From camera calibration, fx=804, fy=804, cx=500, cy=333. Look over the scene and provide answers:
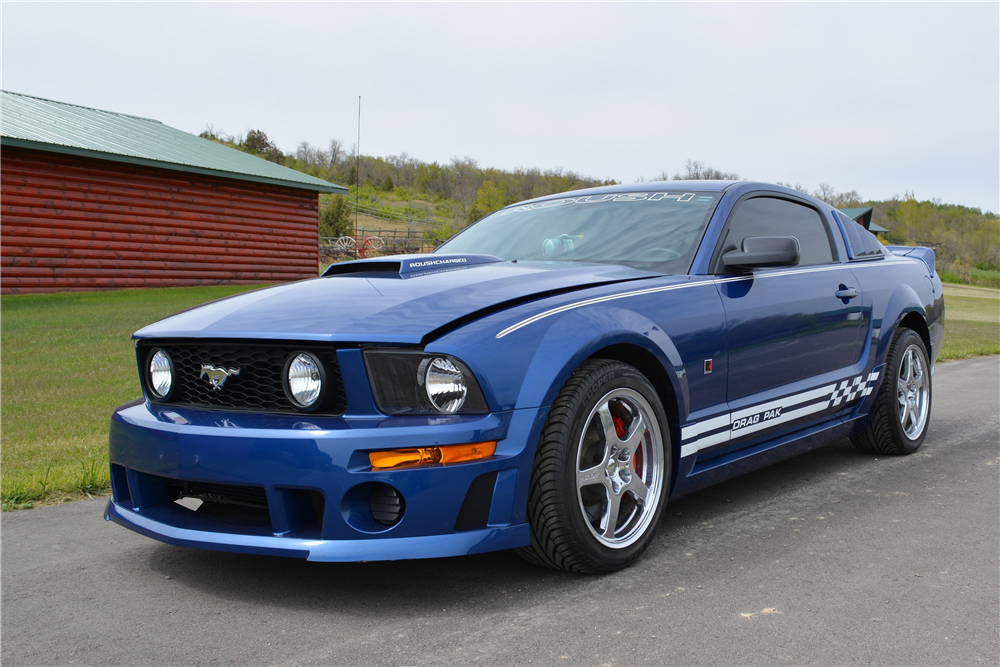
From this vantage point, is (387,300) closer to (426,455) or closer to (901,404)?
Result: (426,455)

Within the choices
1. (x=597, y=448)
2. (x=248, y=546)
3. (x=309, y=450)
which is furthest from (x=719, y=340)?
(x=248, y=546)

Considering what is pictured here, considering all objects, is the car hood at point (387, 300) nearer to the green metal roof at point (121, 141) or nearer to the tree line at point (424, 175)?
the green metal roof at point (121, 141)

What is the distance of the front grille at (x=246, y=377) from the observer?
245 centimetres

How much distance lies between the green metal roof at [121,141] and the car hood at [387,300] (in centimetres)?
1429

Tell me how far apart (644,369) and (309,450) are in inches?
51.2

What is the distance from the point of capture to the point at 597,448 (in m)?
2.76

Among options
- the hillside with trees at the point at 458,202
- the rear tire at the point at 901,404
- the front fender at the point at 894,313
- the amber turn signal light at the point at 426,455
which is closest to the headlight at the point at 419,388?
the amber turn signal light at the point at 426,455

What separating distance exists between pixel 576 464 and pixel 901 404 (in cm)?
292

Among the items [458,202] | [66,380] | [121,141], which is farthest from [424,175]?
[66,380]

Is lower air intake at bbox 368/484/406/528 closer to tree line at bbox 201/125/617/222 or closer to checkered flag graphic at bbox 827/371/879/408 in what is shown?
checkered flag graphic at bbox 827/371/879/408

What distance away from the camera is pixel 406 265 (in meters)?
3.20

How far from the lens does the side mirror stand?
3.33 metres

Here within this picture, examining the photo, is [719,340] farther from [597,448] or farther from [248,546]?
[248,546]

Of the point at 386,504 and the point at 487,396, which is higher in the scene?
the point at 487,396
